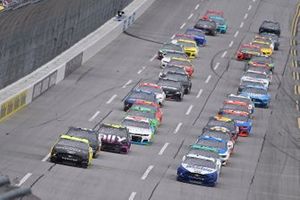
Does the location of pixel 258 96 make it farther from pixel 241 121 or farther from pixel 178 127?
pixel 178 127

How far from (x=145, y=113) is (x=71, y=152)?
35.9 ft

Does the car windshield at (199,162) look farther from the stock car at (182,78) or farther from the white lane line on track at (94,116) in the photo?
the stock car at (182,78)

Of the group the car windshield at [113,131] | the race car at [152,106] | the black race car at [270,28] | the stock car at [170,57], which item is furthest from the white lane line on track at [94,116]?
the black race car at [270,28]

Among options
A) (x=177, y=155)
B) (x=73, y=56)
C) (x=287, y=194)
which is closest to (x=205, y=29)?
(x=73, y=56)

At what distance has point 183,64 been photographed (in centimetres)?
5797


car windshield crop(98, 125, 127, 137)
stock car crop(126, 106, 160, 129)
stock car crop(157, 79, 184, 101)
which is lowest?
stock car crop(157, 79, 184, 101)

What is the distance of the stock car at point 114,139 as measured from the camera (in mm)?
36031

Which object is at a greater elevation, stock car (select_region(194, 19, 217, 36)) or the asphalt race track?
the asphalt race track

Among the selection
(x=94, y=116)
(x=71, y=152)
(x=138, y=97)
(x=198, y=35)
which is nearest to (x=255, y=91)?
(x=138, y=97)

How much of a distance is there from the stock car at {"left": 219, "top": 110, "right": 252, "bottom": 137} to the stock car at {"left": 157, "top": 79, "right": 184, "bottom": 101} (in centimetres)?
538

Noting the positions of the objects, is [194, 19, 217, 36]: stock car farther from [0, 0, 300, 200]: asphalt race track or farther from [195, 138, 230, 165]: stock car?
[195, 138, 230, 165]: stock car

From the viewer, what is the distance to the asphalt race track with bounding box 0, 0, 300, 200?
101 feet

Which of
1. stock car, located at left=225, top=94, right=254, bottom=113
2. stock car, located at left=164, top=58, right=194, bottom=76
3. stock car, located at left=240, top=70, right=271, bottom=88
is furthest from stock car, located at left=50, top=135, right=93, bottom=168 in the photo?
stock car, located at left=164, top=58, right=194, bottom=76

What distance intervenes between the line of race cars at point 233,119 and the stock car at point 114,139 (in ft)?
8.72
